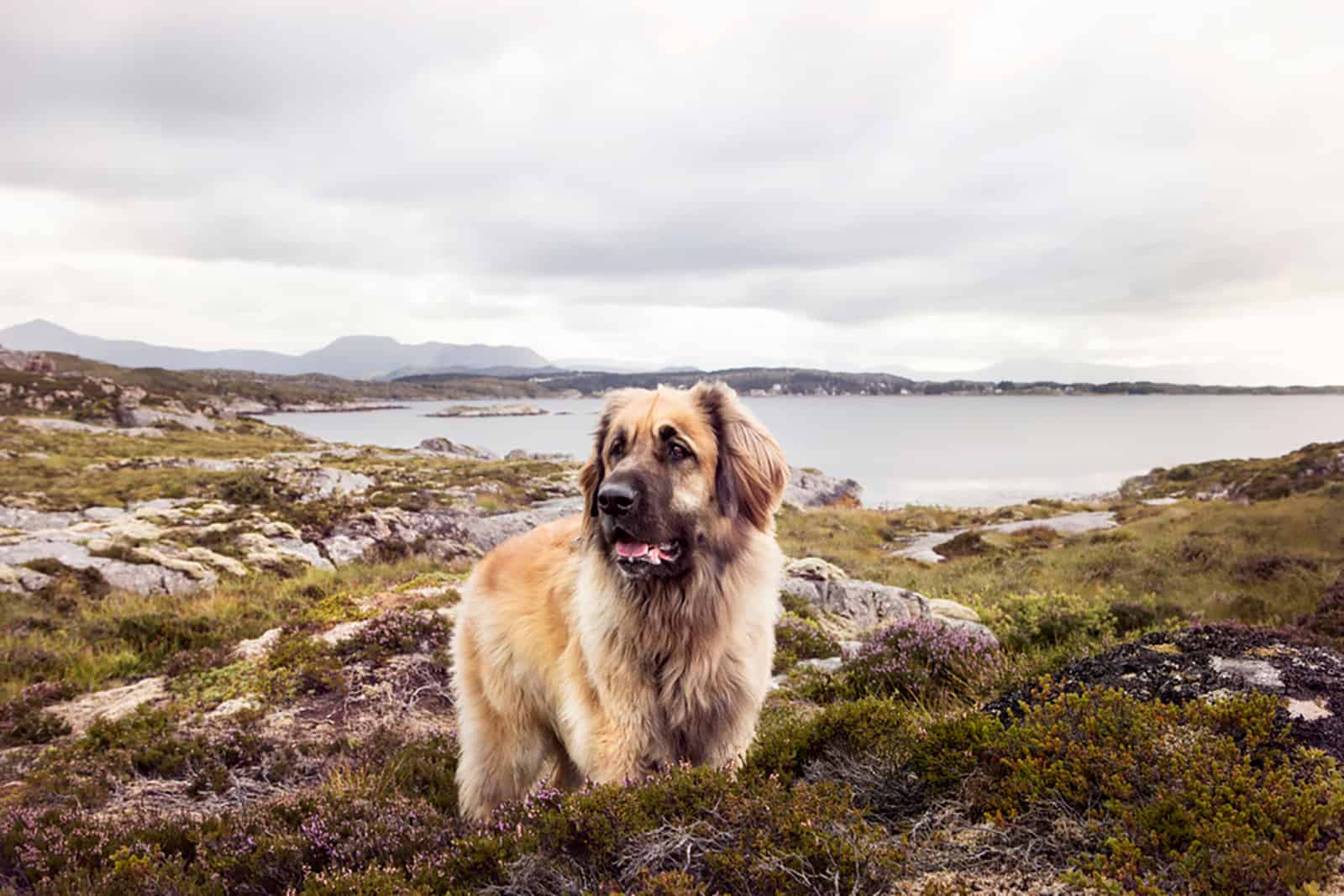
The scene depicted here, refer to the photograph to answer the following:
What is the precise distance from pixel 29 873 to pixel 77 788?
1914 mm

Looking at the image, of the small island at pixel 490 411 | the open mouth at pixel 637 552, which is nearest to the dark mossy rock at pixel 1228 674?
the open mouth at pixel 637 552

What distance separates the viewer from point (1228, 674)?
375 centimetres

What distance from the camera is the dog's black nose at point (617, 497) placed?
11.1 feet

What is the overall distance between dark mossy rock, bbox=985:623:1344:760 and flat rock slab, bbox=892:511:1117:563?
20249 mm

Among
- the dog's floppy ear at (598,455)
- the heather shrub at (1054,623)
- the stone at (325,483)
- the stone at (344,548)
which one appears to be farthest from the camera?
the stone at (325,483)

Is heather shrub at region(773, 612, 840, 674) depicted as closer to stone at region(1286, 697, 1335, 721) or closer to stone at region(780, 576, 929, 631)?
stone at region(780, 576, 929, 631)

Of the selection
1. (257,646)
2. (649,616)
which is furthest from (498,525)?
(649,616)

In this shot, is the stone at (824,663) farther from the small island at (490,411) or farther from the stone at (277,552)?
the small island at (490,411)

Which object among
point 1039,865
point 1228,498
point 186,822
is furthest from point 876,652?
point 1228,498

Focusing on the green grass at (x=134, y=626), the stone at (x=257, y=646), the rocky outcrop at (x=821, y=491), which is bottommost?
the rocky outcrop at (x=821, y=491)

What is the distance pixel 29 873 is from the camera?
3.65 metres

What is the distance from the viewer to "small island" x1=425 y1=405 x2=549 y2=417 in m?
178

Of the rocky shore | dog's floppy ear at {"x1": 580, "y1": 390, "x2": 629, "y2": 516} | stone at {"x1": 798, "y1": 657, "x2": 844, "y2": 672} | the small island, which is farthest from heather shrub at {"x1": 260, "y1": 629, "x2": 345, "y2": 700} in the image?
the small island

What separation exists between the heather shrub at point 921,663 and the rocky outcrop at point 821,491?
128 feet
